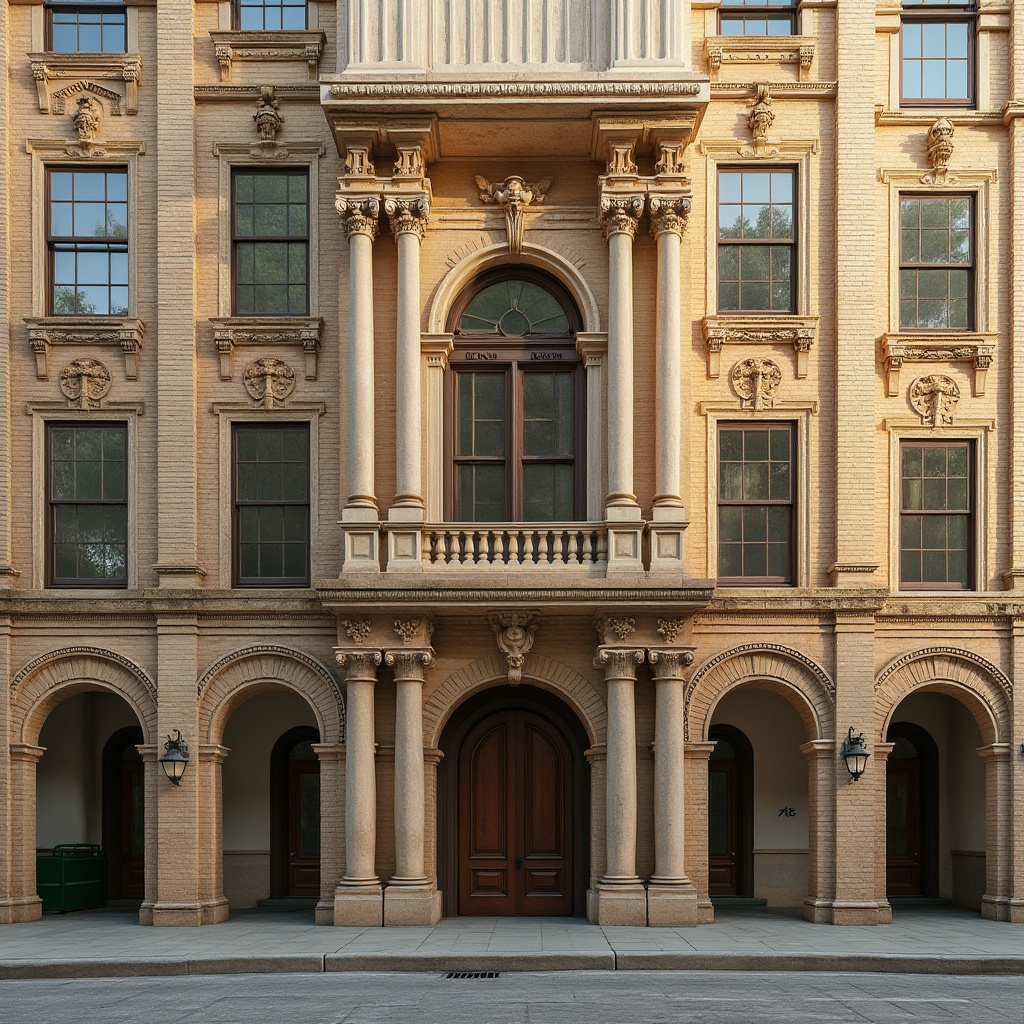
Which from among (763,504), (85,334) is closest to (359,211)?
(85,334)

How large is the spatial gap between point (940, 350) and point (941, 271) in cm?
132

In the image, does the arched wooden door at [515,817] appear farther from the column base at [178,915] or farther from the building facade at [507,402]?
the column base at [178,915]

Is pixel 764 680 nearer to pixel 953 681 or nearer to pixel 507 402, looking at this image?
pixel 953 681

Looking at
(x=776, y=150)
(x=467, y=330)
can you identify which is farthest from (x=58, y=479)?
(x=776, y=150)

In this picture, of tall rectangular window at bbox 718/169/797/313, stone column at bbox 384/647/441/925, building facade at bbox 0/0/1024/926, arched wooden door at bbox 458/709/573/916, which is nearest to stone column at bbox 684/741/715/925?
building facade at bbox 0/0/1024/926

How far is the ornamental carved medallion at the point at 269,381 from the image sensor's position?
1956cm

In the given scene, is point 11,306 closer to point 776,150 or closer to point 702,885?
point 776,150

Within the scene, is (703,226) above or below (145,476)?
above

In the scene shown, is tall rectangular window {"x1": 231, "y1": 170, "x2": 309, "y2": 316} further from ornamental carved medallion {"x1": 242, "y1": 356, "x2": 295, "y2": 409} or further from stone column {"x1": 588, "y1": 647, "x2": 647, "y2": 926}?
stone column {"x1": 588, "y1": 647, "x2": 647, "y2": 926}

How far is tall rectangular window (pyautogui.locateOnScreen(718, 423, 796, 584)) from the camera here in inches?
765

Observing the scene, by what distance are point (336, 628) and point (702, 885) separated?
21.1 ft

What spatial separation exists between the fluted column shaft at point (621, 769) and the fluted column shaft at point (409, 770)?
2.61 m

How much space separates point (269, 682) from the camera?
19281 millimetres

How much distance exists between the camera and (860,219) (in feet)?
63.9
